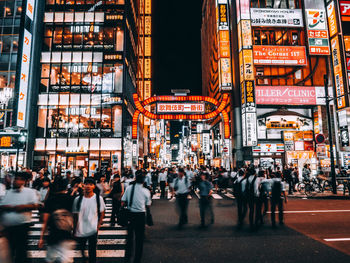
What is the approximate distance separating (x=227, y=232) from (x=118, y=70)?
2785 cm

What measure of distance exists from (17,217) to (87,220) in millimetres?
1408

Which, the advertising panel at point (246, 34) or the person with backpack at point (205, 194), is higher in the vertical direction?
the advertising panel at point (246, 34)

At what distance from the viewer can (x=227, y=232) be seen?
8148mm

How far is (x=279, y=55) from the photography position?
30.2 m

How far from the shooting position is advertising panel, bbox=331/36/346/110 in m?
24.1

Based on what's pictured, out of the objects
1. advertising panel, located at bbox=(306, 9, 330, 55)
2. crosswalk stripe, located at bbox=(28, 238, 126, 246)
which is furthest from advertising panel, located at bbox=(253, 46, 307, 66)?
crosswalk stripe, located at bbox=(28, 238, 126, 246)

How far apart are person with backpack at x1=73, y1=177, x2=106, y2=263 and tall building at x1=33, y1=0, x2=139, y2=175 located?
25.4 meters

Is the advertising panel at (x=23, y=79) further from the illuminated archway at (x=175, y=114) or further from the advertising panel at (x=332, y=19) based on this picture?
the advertising panel at (x=332, y=19)

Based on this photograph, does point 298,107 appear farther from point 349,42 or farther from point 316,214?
point 316,214

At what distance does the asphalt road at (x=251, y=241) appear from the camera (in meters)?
5.79

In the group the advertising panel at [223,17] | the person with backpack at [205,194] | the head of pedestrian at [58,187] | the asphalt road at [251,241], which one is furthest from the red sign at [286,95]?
the head of pedestrian at [58,187]

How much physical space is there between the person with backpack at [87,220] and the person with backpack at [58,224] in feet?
0.57

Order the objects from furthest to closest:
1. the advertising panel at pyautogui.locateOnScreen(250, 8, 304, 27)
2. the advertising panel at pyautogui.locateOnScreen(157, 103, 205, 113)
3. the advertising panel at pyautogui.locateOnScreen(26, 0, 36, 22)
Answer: the advertising panel at pyautogui.locateOnScreen(250, 8, 304, 27) < the advertising panel at pyautogui.locateOnScreen(157, 103, 205, 113) < the advertising panel at pyautogui.locateOnScreen(26, 0, 36, 22)

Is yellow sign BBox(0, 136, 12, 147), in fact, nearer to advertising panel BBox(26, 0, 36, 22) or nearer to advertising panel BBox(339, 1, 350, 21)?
advertising panel BBox(26, 0, 36, 22)
